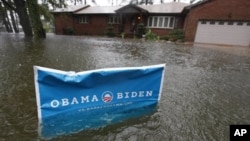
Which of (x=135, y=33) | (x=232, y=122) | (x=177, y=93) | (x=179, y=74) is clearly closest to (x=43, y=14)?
(x=135, y=33)

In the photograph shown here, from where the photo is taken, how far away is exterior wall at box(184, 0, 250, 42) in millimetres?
16270

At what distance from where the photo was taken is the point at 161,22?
859 inches

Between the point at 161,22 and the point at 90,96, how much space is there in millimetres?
20482

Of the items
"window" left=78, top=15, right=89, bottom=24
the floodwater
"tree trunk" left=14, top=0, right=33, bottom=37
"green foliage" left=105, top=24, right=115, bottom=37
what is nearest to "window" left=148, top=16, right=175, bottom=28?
"green foliage" left=105, top=24, right=115, bottom=37

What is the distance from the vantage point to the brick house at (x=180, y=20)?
16.8m

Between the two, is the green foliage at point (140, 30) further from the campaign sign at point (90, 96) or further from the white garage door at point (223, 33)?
the campaign sign at point (90, 96)

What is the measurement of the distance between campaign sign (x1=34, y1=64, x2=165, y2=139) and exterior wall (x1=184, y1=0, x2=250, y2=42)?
16.8 m

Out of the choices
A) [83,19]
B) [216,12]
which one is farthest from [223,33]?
[83,19]

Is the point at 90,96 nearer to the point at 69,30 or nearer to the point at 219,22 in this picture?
the point at 219,22

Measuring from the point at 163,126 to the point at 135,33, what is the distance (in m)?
20.5

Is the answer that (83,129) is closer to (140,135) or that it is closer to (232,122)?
(140,135)

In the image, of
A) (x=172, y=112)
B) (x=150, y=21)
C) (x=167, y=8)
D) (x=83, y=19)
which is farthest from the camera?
(x=83, y=19)

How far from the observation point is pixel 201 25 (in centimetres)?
1833

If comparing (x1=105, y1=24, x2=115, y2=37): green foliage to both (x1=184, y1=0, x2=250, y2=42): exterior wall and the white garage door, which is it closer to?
(x1=184, y1=0, x2=250, y2=42): exterior wall
